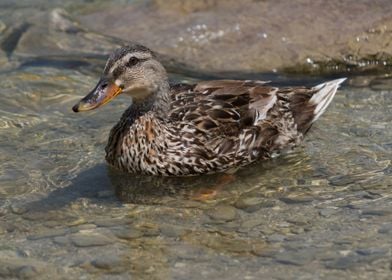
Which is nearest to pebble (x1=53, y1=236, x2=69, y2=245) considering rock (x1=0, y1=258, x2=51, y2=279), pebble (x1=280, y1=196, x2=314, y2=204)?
rock (x1=0, y1=258, x2=51, y2=279)

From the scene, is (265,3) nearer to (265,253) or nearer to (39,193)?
(39,193)

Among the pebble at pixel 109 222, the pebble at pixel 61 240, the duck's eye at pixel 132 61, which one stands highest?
the duck's eye at pixel 132 61

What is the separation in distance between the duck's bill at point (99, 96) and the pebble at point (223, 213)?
129 centimetres

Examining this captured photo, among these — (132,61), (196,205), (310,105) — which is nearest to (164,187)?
(196,205)

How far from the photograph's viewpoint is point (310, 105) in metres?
9.23

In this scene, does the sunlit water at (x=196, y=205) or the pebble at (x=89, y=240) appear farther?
the pebble at (x=89, y=240)

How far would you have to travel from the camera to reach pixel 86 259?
6871 millimetres

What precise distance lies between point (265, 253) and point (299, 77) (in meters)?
4.39

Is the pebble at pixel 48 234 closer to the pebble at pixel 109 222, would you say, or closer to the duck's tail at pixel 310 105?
the pebble at pixel 109 222

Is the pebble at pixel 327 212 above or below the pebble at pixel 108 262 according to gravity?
above

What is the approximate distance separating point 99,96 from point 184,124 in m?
0.91

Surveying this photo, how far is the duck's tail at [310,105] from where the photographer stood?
9.14 meters

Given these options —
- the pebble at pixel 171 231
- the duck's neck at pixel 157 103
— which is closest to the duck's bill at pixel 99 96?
the duck's neck at pixel 157 103

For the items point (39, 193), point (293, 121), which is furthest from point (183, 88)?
point (39, 193)
